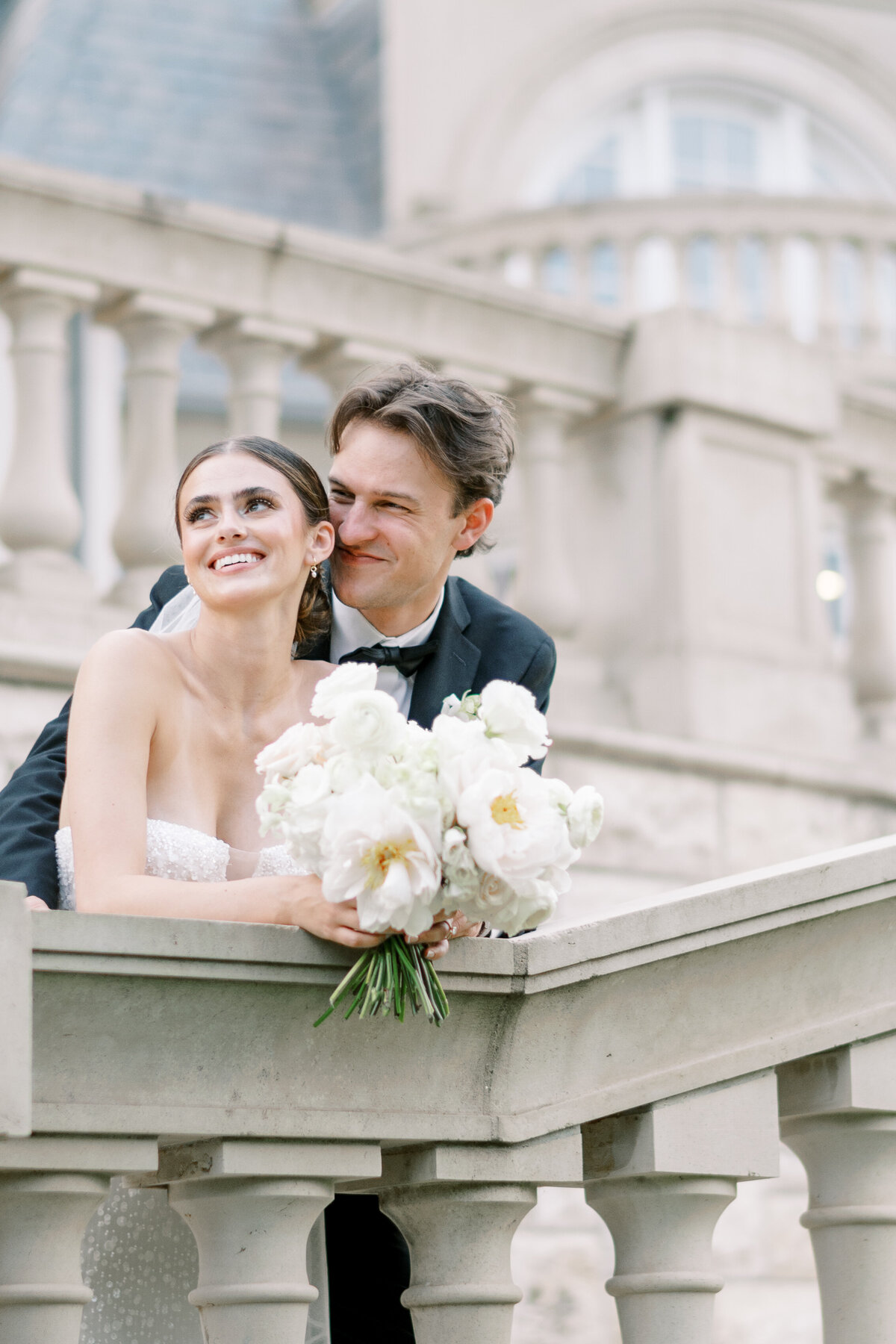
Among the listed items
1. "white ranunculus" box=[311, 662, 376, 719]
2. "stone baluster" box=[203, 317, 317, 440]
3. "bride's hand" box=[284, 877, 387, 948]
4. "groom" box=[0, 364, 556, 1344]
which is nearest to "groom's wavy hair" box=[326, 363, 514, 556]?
"groom" box=[0, 364, 556, 1344]

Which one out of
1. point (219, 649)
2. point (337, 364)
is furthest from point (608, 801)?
point (219, 649)

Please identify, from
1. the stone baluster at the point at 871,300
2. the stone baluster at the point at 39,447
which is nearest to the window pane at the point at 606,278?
the stone baluster at the point at 871,300

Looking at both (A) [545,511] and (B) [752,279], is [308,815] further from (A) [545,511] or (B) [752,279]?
(B) [752,279]

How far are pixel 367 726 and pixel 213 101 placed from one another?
10.4 m

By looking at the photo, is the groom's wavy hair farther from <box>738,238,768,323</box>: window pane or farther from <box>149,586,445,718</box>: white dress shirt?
<box>738,238,768,323</box>: window pane

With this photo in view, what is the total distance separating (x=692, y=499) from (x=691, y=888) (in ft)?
9.64

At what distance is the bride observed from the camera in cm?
218

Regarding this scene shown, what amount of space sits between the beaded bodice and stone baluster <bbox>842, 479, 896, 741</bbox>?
3.46m

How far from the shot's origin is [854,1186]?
7.39ft

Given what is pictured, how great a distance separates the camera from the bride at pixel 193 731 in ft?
7.14

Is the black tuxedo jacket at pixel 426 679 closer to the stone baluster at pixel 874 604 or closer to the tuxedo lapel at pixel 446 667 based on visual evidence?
the tuxedo lapel at pixel 446 667

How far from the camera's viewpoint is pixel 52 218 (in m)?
4.18

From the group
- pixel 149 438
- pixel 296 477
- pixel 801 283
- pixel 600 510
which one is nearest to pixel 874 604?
pixel 600 510

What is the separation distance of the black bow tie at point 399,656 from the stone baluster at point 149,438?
67.8 inches
